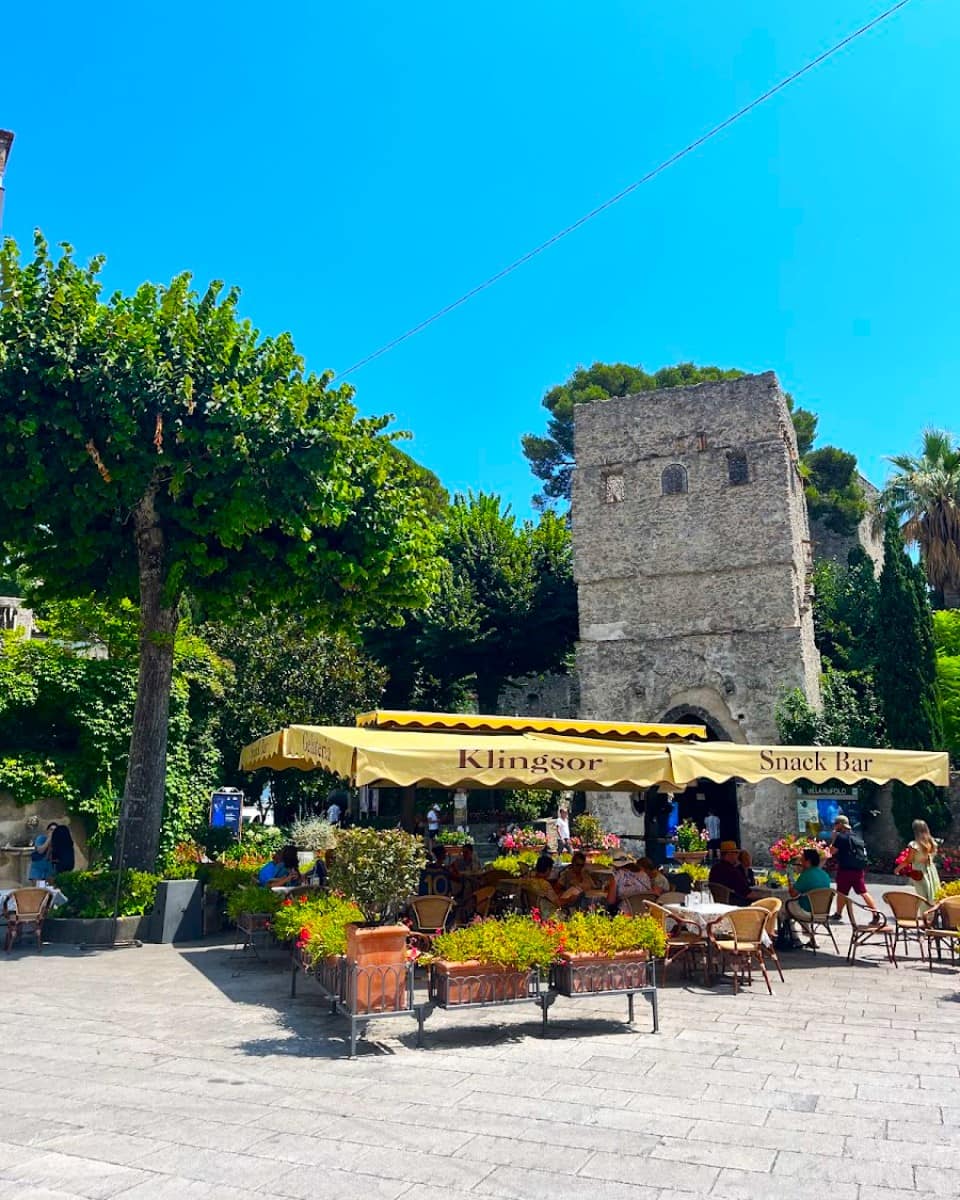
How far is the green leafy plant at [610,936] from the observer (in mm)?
7047

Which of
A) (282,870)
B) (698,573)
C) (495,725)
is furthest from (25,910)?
(698,573)

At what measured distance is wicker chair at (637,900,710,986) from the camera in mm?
8750

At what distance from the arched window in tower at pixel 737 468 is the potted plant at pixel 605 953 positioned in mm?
20141

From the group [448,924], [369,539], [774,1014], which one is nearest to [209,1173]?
[774,1014]

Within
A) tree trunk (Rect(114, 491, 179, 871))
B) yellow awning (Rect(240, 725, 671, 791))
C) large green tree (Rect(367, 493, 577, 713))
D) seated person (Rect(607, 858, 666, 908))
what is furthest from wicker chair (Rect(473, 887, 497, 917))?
large green tree (Rect(367, 493, 577, 713))

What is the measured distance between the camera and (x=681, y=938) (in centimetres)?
A: 902

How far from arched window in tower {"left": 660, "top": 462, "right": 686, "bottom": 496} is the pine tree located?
5664mm

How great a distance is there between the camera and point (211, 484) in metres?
11.6

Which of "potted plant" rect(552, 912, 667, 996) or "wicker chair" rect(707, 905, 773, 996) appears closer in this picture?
"potted plant" rect(552, 912, 667, 996)

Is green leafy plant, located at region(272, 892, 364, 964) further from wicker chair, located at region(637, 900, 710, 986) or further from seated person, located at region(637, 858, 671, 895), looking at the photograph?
seated person, located at region(637, 858, 671, 895)

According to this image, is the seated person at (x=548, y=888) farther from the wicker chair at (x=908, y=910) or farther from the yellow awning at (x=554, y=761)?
the wicker chair at (x=908, y=910)

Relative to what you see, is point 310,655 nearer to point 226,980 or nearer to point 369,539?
point 369,539

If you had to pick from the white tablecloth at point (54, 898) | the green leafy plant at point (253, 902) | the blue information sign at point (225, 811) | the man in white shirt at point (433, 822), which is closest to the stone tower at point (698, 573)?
the man in white shirt at point (433, 822)

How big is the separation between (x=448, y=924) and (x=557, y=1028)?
354 centimetres
